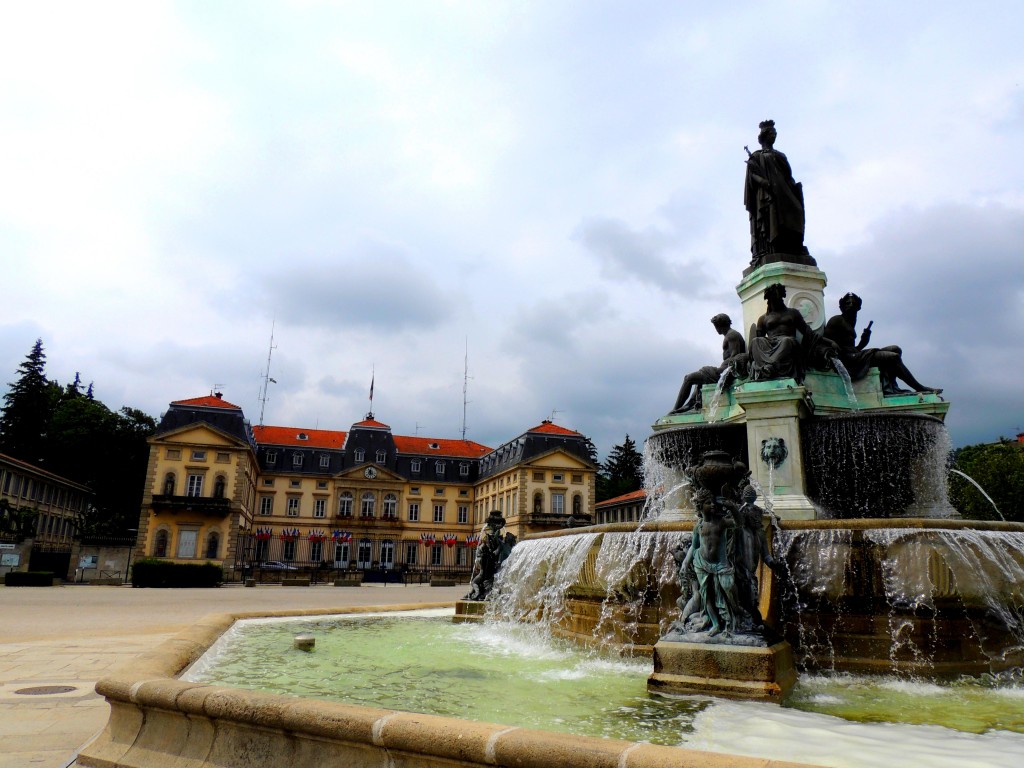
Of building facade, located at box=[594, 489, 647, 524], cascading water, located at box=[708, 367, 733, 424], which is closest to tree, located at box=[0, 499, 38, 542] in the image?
cascading water, located at box=[708, 367, 733, 424]

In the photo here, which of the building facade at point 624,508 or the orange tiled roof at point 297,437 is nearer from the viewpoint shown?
the building facade at point 624,508

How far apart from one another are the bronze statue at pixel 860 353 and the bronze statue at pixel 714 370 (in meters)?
1.39

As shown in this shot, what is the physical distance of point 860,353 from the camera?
1091cm

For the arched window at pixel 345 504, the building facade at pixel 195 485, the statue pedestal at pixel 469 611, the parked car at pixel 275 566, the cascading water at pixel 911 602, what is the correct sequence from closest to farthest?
the cascading water at pixel 911 602 < the statue pedestal at pixel 469 611 < the parked car at pixel 275 566 < the building facade at pixel 195 485 < the arched window at pixel 345 504

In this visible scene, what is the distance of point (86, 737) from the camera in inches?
175

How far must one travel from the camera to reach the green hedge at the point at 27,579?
3017cm

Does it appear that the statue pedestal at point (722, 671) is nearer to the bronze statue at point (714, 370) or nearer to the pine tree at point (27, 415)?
the bronze statue at point (714, 370)

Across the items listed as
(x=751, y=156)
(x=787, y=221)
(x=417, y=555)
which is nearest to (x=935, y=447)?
(x=787, y=221)

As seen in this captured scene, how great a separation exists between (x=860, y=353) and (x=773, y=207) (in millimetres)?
3151

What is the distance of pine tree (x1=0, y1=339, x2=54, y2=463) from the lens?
72.9 m

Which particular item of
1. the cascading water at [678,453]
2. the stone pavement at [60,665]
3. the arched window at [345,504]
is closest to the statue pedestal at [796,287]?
the cascading water at [678,453]

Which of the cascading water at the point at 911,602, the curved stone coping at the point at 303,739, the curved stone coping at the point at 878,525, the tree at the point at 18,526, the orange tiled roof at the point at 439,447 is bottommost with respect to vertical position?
the curved stone coping at the point at 303,739

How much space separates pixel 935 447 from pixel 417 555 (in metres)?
66.2

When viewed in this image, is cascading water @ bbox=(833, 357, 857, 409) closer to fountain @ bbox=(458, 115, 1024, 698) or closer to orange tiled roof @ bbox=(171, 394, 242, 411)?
fountain @ bbox=(458, 115, 1024, 698)
